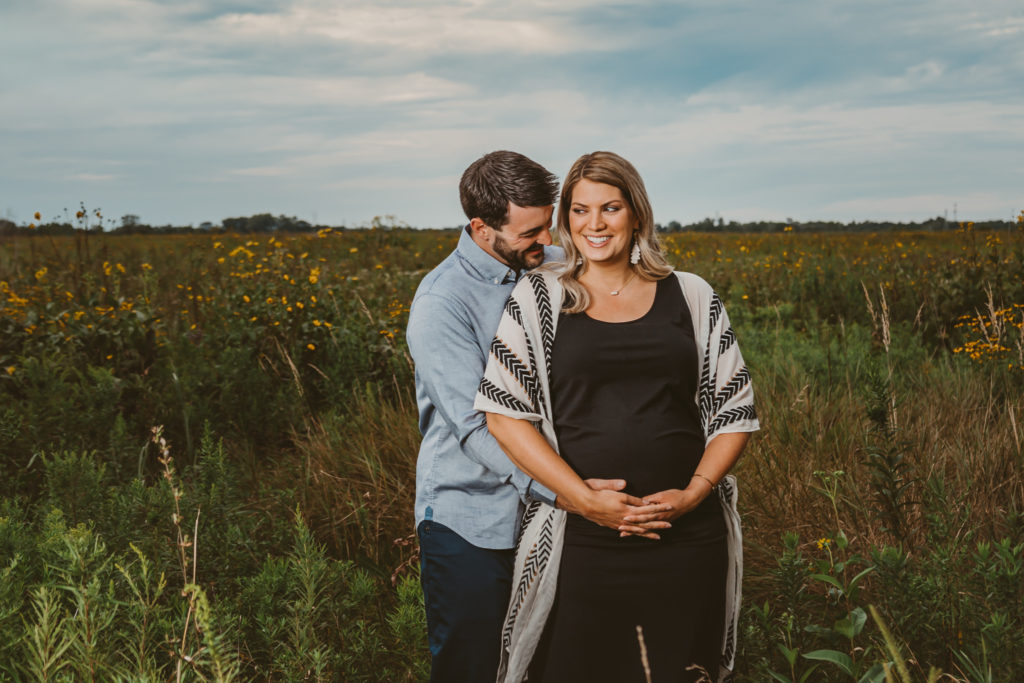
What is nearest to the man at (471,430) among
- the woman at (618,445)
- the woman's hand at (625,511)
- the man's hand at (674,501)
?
the woman at (618,445)

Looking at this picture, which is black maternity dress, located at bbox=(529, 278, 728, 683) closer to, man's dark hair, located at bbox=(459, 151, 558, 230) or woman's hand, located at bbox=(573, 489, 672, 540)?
woman's hand, located at bbox=(573, 489, 672, 540)

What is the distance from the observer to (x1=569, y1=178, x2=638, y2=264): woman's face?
2.17 metres

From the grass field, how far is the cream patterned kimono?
364 millimetres

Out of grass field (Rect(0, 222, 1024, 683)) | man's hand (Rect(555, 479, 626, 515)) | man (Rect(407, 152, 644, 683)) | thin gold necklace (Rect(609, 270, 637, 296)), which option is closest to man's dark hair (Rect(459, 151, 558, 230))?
man (Rect(407, 152, 644, 683))

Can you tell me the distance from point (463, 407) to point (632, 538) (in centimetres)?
57

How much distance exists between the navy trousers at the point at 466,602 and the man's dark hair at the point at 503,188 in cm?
93

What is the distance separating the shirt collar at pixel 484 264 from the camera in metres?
2.41

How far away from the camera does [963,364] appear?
19.5 feet

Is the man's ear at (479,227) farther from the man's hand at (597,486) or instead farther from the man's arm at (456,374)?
the man's hand at (597,486)

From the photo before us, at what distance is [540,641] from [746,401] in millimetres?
862

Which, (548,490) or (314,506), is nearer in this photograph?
(548,490)

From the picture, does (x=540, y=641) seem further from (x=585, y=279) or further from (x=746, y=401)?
(x=585, y=279)

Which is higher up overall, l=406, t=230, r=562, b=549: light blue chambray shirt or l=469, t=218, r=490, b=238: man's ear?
l=469, t=218, r=490, b=238: man's ear

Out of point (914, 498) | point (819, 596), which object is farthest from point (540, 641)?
point (914, 498)
